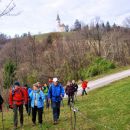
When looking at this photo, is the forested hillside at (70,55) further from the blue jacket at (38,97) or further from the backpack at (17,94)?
the backpack at (17,94)

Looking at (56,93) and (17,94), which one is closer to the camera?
→ (17,94)

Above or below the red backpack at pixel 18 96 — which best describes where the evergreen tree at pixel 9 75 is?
below

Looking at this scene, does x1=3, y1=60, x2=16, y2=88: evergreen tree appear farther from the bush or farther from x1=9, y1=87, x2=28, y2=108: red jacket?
x1=9, y1=87, x2=28, y2=108: red jacket

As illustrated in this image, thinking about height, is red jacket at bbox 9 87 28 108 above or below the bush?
above

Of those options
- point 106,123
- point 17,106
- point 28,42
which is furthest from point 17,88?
point 28,42

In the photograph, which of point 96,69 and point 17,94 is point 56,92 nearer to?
point 17,94

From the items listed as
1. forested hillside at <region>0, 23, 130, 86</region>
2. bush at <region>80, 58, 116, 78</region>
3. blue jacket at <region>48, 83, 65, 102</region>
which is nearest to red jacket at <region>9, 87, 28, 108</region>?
blue jacket at <region>48, 83, 65, 102</region>

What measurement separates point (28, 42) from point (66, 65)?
40653mm

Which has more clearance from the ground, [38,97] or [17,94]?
[17,94]

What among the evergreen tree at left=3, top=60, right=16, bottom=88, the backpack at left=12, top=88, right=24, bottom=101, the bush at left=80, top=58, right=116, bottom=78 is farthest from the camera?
the evergreen tree at left=3, top=60, right=16, bottom=88

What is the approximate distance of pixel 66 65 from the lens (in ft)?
206

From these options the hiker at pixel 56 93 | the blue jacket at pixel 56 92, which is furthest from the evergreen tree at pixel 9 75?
the blue jacket at pixel 56 92

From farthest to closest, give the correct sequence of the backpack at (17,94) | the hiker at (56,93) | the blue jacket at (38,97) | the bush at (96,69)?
1. the bush at (96,69)
2. the hiker at (56,93)
3. the blue jacket at (38,97)
4. the backpack at (17,94)

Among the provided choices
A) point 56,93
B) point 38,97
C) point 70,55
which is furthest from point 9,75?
point 38,97
